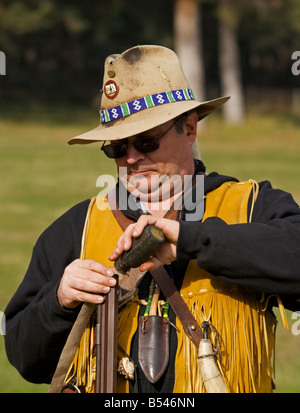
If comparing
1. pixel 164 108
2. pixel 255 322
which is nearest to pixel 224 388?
pixel 255 322

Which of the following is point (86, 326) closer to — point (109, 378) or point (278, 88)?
point (109, 378)

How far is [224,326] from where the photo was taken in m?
3.23

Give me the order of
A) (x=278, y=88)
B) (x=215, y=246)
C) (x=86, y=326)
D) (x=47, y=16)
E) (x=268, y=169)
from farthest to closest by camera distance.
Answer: (x=278, y=88) → (x=47, y=16) → (x=268, y=169) → (x=86, y=326) → (x=215, y=246)

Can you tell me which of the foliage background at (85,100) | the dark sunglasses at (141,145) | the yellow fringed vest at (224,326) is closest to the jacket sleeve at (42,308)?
the yellow fringed vest at (224,326)

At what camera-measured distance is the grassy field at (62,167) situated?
8945 mm

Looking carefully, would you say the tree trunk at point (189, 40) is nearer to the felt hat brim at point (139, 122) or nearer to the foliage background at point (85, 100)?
the foliage background at point (85, 100)

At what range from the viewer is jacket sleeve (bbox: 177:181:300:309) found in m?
2.99

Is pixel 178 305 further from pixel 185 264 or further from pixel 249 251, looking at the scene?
pixel 249 251

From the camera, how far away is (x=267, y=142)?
96.0ft

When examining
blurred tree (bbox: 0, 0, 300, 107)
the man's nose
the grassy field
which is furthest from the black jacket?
blurred tree (bbox: 0, 0, 300, 107)

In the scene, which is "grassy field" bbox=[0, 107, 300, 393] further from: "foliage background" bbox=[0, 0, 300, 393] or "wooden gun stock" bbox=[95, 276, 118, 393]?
"wooden gun stock" bbox=[95, 276, 118, 393]

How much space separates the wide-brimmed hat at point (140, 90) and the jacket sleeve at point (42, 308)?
16.9 inches
